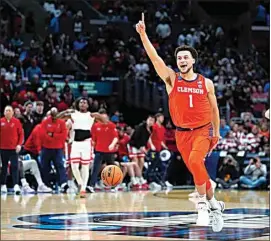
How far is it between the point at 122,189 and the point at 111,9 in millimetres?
14003

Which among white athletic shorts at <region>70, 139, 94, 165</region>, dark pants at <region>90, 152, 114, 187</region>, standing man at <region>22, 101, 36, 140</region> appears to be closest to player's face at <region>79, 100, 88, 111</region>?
white athletic shorts at <region>70, 139, 94, 165</region>

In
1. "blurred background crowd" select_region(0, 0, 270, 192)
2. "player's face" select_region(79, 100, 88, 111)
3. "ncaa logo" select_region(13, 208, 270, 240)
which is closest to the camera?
"ncaa logo" select_region(13, 208, 270, 240)

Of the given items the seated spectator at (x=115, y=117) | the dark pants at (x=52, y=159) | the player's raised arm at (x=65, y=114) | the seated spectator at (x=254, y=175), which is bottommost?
the seated spectator at (x=254, y=175)

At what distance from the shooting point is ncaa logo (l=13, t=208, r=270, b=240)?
12.5 meters

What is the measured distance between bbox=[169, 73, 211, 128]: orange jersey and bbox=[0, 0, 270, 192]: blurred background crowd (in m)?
13.9

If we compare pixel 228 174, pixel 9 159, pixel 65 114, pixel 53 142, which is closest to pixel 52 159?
pixel 53 142

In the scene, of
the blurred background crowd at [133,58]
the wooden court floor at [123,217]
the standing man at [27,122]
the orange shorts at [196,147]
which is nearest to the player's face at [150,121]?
the blurred background crowd at [133,58]

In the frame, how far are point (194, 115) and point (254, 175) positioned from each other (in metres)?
14.5

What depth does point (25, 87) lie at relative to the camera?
27.5 m

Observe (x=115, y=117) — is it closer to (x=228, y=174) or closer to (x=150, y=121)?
(x=150, y=121)

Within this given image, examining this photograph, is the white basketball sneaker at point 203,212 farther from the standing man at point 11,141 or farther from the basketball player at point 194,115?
the standing man at point 11,141

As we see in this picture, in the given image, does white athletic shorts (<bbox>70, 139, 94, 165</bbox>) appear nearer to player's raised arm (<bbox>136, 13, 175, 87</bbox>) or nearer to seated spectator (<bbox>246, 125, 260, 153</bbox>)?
seated spectator (<bbox>246, 125, 260, 153</bbox>)

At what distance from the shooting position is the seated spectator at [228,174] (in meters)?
24.3

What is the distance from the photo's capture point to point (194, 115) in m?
10.0
